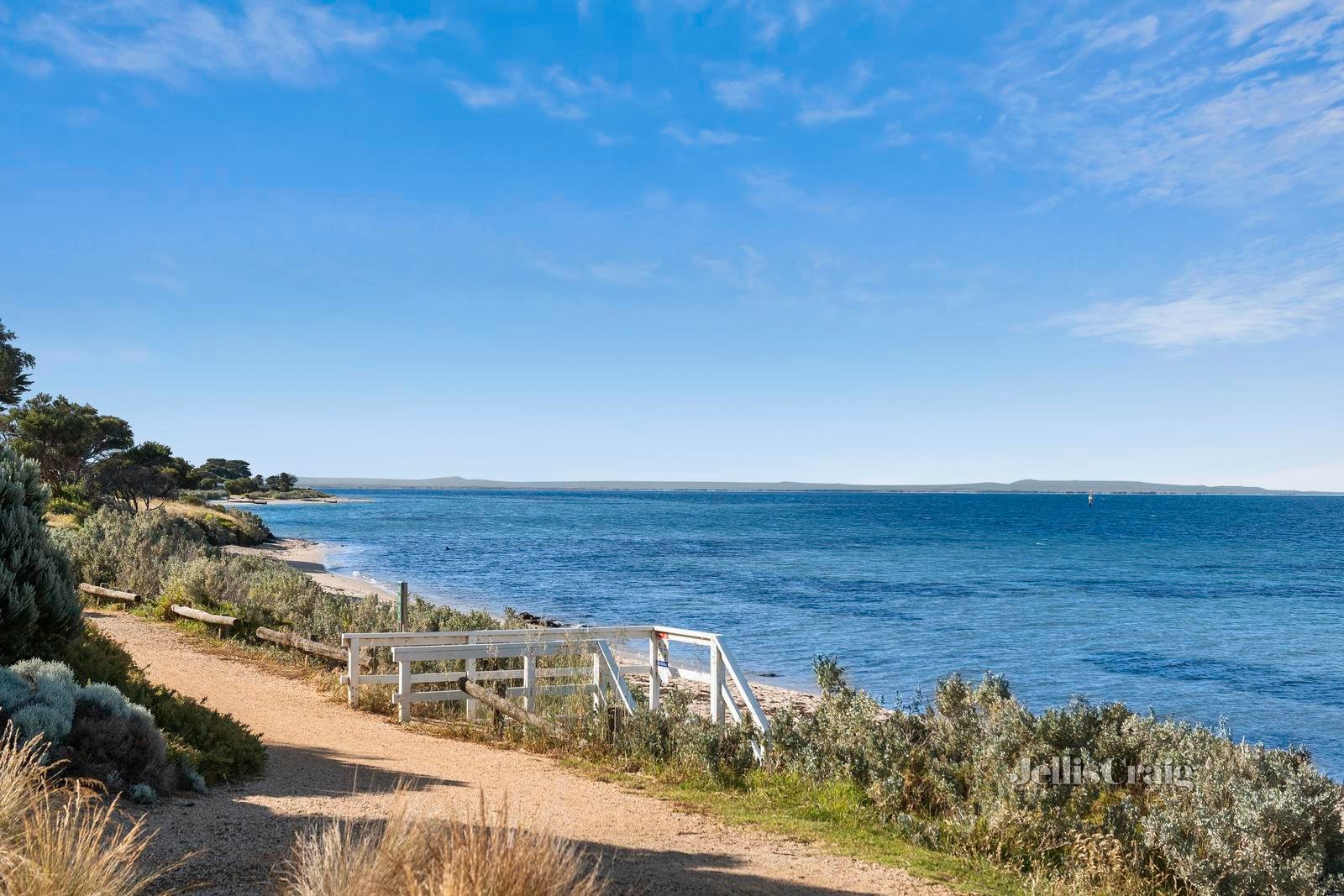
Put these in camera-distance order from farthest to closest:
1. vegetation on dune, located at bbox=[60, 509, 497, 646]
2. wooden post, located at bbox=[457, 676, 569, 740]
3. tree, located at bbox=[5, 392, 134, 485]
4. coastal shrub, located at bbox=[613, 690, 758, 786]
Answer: tree, located at bbox=[5, 392, 134, 485], vegetation on dune, located at bbox=[60, 509, 497, 646], wooden post, located at bbox=[457, 676, 569, 740], coastal shrub, located at bbox=[613, 690, 758, 786]

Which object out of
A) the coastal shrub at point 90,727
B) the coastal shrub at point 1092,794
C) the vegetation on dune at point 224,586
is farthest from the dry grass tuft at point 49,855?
the vegetation on dune at point 224,586

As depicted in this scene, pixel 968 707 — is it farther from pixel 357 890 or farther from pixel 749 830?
pixel 357 890

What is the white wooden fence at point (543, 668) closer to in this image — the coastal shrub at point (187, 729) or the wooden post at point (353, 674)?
the wooden post at point (353, 674)

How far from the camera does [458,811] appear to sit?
6609 millimetres

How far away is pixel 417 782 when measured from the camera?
331 inches

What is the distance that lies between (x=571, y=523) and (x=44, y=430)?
6582cm

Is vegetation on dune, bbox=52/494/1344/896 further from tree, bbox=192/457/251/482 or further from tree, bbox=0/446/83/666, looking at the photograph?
tree, bbox=192/457/251/482

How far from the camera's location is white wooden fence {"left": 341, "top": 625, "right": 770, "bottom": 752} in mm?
11797

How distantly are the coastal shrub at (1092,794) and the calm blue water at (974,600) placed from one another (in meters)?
10.7

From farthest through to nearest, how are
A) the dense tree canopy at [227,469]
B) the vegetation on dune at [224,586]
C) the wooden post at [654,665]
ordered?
the dense tree canopy at [227,469] → the vegetation on dune at [224,586] → the wooden post at [654,665]

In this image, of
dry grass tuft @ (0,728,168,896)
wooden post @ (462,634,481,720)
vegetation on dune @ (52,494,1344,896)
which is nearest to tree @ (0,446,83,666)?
dry grass tuft @ (0,728,168,896)

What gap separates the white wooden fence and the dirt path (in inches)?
33.3

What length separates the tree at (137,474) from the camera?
51781 mm

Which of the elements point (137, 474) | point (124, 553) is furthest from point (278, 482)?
point (124, 553)
